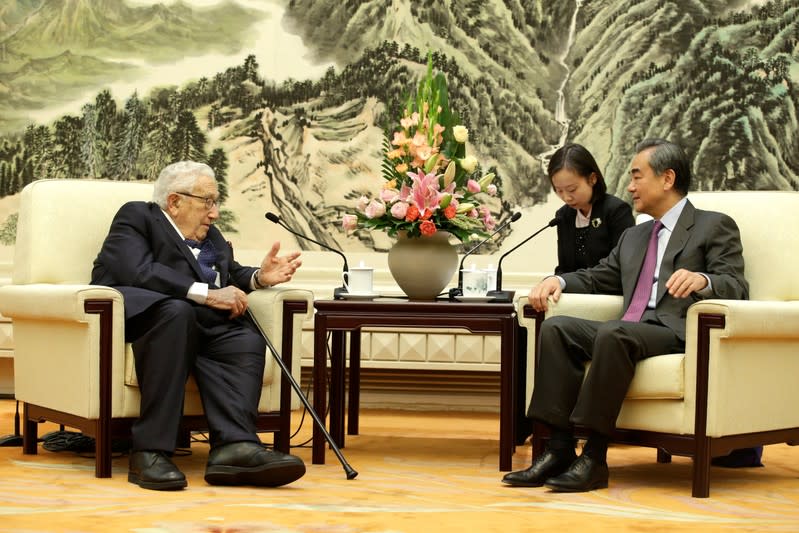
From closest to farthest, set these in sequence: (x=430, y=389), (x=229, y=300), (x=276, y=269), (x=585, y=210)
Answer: (x=229, y=300)
(x=276, y=269)
(x=585, y=210)
(x=430, y=389)

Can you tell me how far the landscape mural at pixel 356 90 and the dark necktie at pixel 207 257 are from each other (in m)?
1.85

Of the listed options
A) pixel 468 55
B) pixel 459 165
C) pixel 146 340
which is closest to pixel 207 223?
pixel 146 340

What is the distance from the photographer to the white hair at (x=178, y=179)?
402cm

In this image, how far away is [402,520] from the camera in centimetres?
298

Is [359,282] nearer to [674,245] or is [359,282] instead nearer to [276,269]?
[276,269]

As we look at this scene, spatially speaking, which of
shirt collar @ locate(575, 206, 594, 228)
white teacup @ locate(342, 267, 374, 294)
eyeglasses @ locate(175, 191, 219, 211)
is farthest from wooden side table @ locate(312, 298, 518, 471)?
shirt collar @ locate(575, 206, 594, 228)

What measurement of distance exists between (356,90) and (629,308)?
2.53 m

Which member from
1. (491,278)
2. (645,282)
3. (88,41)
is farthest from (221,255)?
(88,41)

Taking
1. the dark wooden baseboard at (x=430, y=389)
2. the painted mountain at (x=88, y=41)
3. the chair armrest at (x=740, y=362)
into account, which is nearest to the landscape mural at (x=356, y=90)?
the painted mountain at (x=88, y=41)

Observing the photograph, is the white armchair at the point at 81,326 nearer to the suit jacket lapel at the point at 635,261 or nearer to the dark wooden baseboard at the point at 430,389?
the suit jacket lapel at the point at 635,261

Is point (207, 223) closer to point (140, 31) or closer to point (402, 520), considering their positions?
point (402, 520)

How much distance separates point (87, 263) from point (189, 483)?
1.07 m

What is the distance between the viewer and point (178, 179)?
13.2 ft

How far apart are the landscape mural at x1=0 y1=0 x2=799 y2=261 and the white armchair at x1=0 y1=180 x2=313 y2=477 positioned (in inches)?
67.9
